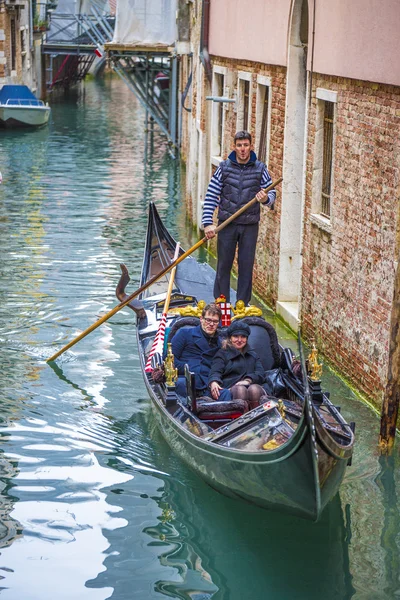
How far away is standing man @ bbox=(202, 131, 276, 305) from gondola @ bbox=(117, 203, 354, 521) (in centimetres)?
102

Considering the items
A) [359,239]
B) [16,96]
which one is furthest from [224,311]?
[16,96]

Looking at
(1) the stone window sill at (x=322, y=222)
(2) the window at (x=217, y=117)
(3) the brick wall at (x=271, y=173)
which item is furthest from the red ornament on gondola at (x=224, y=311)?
(2) the window at (x=217, y=117)

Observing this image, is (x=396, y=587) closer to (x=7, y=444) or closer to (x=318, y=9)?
(x=7, y=444)

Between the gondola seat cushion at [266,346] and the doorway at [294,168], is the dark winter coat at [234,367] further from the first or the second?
the doorway at [294,168]

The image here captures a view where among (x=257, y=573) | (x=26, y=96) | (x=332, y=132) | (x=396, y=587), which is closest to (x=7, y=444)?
(x=257, y=573)

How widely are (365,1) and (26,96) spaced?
2067 cm

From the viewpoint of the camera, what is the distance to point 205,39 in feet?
40.6

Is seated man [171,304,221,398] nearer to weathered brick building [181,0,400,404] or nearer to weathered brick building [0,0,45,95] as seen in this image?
weathered brick building [181,0,400,404]

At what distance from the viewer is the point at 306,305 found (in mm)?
8523

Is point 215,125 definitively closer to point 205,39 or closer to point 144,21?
point 205,39

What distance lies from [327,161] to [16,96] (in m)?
19.5

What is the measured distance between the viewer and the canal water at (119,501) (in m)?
4.97

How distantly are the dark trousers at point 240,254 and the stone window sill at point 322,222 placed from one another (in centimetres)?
46

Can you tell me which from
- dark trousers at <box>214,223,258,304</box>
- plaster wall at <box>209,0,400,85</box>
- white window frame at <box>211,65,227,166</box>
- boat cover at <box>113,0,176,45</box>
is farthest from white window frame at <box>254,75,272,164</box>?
boat cover at <box>113,0,176,45</box>
